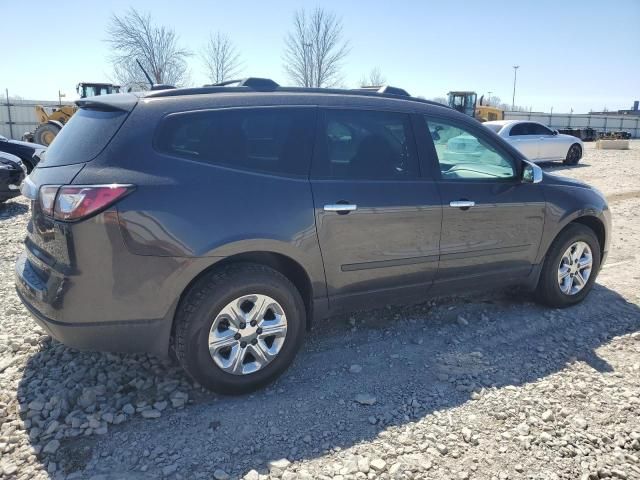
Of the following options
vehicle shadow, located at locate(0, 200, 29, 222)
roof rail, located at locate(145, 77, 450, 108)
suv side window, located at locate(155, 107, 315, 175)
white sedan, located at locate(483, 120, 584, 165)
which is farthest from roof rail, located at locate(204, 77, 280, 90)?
white sedan, located at locate(483, 120, 584, 165)

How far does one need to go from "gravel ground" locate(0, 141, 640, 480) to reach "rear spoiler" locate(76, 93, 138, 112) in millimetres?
1703

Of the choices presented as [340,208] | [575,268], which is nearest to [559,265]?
[575,268]

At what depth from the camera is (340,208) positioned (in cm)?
317

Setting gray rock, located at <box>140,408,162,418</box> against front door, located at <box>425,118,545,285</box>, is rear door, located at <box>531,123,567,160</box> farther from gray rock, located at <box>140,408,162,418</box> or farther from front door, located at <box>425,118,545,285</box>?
gray rock, located at <box>140,408,162,418</box>

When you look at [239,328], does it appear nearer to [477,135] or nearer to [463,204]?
[463,204]

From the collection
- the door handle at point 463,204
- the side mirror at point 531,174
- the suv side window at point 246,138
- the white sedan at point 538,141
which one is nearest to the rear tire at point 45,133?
the white sedan at point 538,141

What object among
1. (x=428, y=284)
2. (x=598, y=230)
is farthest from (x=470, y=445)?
(x=598, y=230)

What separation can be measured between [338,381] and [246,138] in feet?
5.62

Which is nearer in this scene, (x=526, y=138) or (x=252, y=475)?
(x=252, y=475)

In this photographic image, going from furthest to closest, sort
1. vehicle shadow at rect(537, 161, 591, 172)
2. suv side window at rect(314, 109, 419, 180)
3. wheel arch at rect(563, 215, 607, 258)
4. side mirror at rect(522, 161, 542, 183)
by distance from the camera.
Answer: vehicle shadow at rect(537, 161, 591, 172)
wheel arch at rect(563, 215, 607, 258)
side mirror at rect(522, 161, 542, 183)
suv side window at rect(314, 109, 419, 180)

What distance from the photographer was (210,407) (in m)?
2.96

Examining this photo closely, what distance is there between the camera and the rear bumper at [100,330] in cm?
268

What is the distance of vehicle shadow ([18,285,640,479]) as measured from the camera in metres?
2.59

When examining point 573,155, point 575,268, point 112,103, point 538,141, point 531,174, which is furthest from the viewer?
point 573,155
